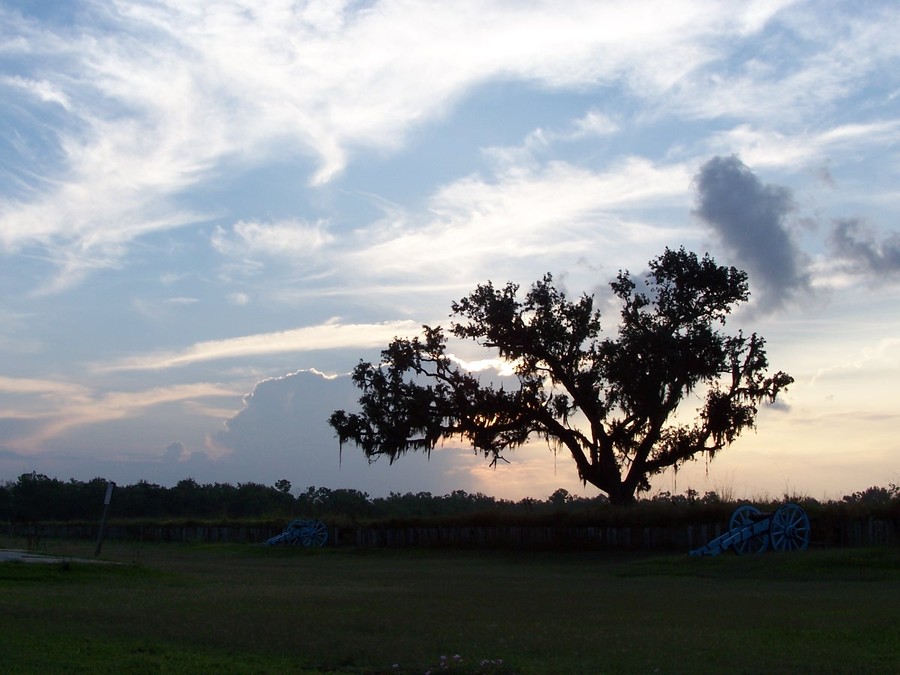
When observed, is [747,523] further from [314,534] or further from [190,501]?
[190,501]

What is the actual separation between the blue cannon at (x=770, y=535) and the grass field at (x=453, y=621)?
3.63 m

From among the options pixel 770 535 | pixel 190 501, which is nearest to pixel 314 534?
pixel 770 535

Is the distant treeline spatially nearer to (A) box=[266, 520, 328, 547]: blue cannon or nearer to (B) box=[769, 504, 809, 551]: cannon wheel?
(A) box=[266, 520, 328, 547]: blue cannon

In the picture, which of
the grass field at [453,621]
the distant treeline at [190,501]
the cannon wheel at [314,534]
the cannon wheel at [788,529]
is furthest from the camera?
the distant treeline at [190,501]

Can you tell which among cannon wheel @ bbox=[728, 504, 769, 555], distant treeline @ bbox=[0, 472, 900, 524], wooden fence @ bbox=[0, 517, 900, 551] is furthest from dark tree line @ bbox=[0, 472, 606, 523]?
cannon wheel @ bbox=[728, 504, 769, 555]

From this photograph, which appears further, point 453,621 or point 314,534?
point 314,534

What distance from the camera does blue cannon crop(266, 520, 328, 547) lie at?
4153 centimetres

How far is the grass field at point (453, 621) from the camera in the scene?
376 inches

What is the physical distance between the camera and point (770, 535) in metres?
27.3

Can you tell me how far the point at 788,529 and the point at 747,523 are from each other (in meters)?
1.11

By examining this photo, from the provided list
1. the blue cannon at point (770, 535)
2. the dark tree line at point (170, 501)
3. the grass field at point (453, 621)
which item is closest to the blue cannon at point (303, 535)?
the grass field at point (453, 621)

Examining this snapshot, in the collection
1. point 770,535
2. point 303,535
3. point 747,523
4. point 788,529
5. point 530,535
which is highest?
point 747,523

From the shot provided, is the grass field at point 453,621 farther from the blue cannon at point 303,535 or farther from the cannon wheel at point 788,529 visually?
the blue cannon at point 303,535

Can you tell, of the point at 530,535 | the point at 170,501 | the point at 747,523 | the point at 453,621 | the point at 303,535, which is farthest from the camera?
the point at 170,501
